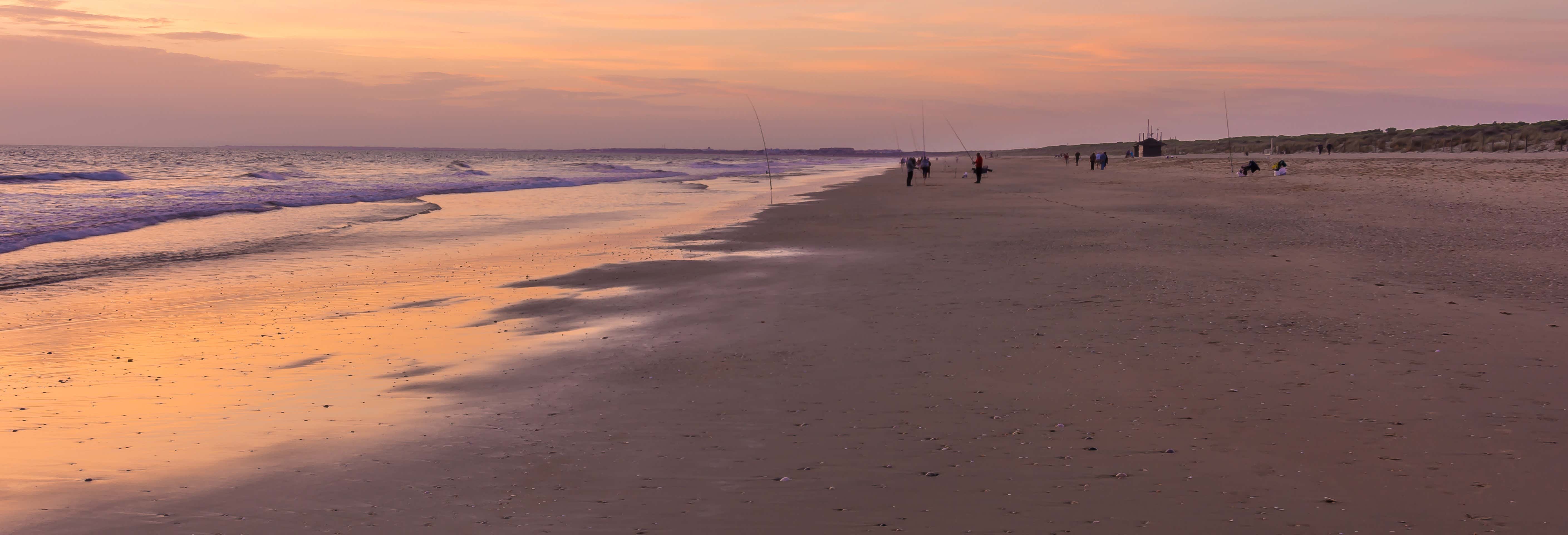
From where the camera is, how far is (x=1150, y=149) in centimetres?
10788

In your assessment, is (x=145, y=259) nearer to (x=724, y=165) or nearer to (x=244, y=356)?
(x=244, y=356)

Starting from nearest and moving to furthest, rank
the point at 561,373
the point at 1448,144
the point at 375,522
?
1. the point at 375,522
2. the point at 561,373
3. the point at 1448,144

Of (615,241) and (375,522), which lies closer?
(375,522)

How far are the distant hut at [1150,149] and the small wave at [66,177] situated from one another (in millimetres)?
96022

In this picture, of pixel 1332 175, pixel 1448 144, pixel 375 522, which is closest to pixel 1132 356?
pixel 375 522

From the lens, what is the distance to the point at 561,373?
6500 millimetres

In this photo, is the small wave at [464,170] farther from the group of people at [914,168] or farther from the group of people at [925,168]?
the group of people at [925,168]

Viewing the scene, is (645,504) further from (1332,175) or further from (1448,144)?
(1448,144)

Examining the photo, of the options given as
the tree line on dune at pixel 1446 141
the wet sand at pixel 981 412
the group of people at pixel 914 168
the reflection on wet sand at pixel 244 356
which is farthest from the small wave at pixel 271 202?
the tree line on dune at pixel 1446 141

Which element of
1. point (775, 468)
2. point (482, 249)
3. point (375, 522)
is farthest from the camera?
point (482, 249)

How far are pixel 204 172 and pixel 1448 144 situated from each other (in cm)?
9016

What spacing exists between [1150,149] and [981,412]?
4390 inches

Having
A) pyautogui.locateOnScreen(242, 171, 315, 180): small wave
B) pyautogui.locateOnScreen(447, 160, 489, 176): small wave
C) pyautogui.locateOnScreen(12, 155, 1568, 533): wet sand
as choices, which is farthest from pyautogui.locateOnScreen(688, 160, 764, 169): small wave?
pyautogui.locateOnScreen(12, 155, 1568, 533): wet sand

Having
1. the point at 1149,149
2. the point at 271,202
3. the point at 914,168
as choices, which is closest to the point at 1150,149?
the point at 1149,149
